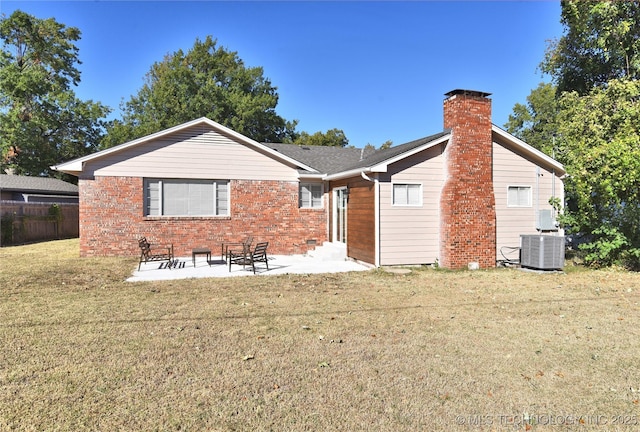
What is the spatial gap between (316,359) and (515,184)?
10566 millimetres

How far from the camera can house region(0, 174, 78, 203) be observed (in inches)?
929

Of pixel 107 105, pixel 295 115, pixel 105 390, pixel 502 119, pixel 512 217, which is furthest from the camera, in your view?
pixel 502 119

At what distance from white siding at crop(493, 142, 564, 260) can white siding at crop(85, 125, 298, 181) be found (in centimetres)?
719

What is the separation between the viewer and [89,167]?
44.0 feet

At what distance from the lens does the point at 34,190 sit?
24.4m

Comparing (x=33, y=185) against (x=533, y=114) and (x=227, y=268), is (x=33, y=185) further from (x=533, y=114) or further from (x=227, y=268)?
(x=533, y=114)

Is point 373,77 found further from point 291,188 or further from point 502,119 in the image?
point 502,119

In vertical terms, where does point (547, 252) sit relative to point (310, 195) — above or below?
below

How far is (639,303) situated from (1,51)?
39562 mm

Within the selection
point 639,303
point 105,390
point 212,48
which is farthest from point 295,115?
point 105,390

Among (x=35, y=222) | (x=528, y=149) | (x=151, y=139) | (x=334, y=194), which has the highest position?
(x=151, y=139)

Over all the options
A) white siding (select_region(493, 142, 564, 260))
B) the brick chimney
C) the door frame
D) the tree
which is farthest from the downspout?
the tree

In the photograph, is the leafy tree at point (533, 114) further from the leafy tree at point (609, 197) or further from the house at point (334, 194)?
the house at point (334, 194)

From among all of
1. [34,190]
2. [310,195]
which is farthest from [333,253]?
[34,190]
